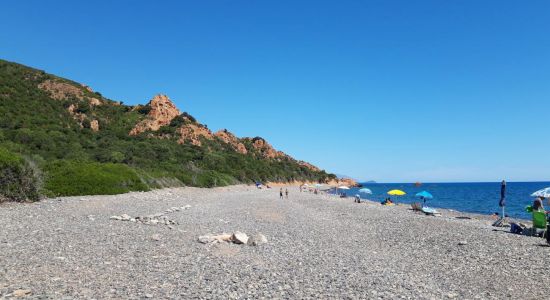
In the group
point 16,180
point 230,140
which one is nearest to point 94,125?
point 16,180

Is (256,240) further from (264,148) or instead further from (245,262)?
(264,148)

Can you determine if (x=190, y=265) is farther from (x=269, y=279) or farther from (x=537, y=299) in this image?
(x=537, y=299)

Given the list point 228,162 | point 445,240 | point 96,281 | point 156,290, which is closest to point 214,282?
point 156,290

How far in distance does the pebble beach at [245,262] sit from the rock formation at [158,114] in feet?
172

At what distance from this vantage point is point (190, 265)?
33.8ft

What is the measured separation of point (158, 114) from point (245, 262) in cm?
7117

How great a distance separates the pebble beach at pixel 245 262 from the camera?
8.40 meters

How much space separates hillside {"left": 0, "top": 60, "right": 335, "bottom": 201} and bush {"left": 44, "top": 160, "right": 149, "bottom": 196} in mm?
70

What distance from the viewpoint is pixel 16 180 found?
1955 centimetres

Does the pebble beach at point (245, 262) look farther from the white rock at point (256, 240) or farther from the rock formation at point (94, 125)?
the rock formation at point (94, 125)

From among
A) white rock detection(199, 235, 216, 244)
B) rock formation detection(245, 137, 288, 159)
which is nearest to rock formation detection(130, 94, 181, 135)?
rock formation detection(245, 137, 288, 159)

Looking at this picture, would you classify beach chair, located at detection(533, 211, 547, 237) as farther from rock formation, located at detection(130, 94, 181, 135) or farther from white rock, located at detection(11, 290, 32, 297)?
rock formation, located at detection(130, 94, 181, 135)

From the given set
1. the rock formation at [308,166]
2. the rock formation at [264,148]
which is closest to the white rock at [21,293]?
the rock formation at [264,148]

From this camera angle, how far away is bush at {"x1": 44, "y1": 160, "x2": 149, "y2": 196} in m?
24.9
